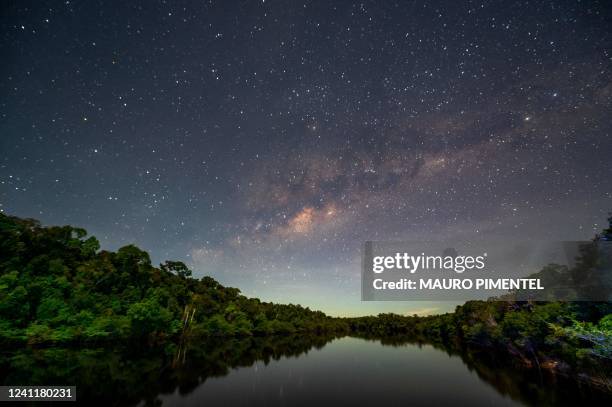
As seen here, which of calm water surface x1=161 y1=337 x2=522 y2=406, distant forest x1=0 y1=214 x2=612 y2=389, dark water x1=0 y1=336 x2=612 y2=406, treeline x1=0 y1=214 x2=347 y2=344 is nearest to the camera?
dark water x1=0 y1=336 x2=612 y2=406

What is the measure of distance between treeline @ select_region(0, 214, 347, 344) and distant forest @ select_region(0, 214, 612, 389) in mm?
114

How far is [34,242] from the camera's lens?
43000 mm

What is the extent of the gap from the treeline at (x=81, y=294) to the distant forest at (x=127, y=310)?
0.37 ft

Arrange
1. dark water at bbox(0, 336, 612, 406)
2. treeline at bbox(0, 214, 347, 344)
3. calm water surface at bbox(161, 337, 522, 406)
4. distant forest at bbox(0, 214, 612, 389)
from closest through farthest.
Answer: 1. dark water at bbox(0, 336, 612, 406)
2. calm water surface at bbox(161, 337, 522, 406)
3. distant forest at bbox(0, 214, 612, 389)
4. treeline at bbox(0, 214, 347, 344)

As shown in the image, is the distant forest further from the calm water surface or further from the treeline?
the calm water surface

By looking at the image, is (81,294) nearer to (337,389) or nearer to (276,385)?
(276,385)

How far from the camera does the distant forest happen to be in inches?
882

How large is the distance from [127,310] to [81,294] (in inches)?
325

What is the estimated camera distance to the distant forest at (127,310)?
22.4 metres

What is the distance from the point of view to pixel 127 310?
153 ft

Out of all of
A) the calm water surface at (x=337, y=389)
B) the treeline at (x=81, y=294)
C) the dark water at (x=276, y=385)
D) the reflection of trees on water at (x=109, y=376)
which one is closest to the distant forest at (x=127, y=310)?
the treeline at (x=81, y=294)

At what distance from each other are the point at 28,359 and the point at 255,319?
215 feet

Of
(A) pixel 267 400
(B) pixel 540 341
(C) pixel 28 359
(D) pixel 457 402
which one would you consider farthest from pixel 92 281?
(B) pixel 540 341

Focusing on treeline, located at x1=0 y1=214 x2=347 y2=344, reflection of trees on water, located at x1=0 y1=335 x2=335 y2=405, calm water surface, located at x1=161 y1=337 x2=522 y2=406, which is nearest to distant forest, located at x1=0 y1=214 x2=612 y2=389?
treeline, located at x1=0 y1=214 x2=347 y2=344
